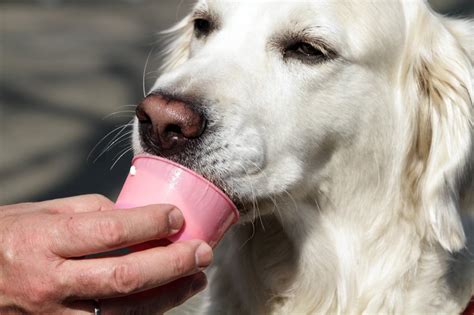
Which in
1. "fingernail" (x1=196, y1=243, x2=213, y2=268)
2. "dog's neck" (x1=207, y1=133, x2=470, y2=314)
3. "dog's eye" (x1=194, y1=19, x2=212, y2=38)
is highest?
"dog's eye" (x1=194, y1=19, x2=212, y2=38)

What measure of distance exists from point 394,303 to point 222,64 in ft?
2.93

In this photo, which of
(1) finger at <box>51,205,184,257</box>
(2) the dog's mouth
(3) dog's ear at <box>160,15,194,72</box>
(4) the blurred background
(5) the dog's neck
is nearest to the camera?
(1) finger at <box>51,205,184,257</box>

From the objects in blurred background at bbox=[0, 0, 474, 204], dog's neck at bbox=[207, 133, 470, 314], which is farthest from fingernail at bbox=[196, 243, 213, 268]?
blurred background at bbox=[0, 0, 474, 204]

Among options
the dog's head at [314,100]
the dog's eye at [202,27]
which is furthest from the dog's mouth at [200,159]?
the dog's eye at [202,27]

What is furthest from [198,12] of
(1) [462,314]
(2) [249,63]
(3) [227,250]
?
(1) [462,314]

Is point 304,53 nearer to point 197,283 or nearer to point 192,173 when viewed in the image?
point 192,173

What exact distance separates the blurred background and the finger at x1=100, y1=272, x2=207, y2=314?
88.0 inches

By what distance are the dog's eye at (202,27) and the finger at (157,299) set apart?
860 mm

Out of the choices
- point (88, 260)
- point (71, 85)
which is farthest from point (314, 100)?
point (71, 85)

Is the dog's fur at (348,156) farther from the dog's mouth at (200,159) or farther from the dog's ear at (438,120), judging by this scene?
the dog's mouth at (200,159)

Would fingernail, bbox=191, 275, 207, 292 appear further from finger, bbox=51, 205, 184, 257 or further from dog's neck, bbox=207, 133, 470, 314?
dog's neck, bbox=207, 133, 470, 314

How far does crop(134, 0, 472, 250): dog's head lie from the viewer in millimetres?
2311

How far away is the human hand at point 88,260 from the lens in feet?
6.66

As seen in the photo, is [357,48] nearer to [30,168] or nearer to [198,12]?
[198,12]
